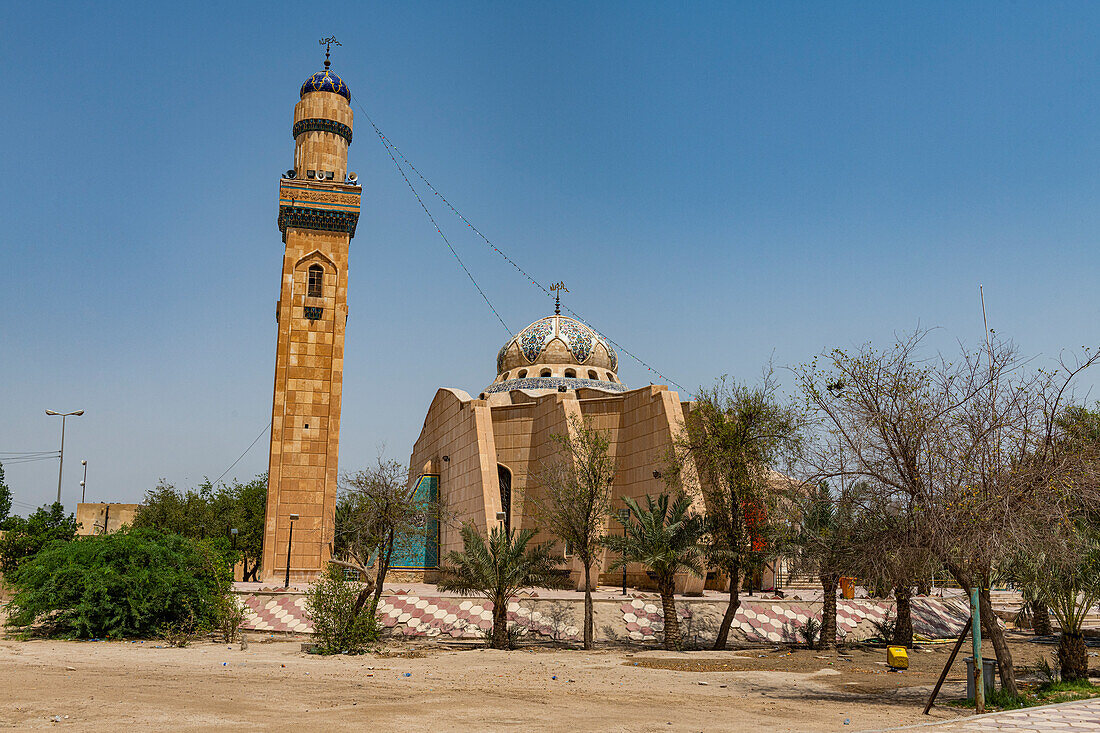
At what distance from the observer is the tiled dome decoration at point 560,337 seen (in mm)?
40938

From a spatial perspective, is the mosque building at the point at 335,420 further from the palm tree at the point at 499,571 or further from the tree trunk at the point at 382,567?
the palm tree at the point at 499,571

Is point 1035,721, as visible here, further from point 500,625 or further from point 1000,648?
point 500,625

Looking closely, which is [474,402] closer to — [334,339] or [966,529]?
[334,339]

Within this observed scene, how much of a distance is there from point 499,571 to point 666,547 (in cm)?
358

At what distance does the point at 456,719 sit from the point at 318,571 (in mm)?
21402

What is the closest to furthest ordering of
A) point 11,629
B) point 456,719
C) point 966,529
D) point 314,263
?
point 456,719
point 966,529
point 11,629
point 314,263

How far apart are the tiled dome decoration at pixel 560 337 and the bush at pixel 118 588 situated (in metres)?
23.3

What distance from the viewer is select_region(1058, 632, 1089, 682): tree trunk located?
509 inches

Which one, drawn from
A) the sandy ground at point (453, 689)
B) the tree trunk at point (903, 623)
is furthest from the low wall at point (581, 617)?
the tree trunk at point (903, 623)

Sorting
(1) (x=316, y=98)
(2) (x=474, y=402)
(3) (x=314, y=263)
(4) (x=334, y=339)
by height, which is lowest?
(2) (x=474, y=402)

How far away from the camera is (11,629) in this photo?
60.3 feet

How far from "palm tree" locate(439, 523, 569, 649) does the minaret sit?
39.8 feet

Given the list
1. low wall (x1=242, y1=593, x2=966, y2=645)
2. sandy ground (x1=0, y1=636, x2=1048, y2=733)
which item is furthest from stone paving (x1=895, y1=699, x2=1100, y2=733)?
low wall (x1=242, y1=593, x2=966, y2=645)

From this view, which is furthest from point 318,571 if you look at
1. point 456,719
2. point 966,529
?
point 966,529
